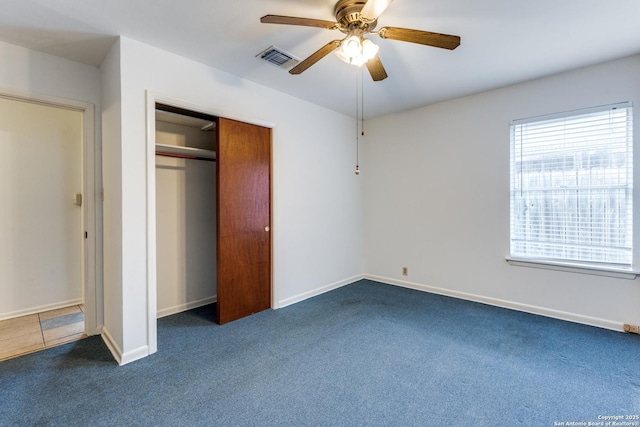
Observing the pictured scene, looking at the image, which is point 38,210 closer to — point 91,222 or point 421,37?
point 91,222

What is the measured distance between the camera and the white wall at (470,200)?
283cm

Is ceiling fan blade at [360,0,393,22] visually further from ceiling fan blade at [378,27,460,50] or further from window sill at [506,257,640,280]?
window sill at [506,257,640,280]

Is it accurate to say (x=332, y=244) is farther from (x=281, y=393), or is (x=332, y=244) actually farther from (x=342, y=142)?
(x=281, y=393)

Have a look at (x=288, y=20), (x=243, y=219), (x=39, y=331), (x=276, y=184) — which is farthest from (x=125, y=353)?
(x=288, y=20)

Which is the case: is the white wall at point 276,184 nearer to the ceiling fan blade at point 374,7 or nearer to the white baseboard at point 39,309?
the white baseboard at point 39,309

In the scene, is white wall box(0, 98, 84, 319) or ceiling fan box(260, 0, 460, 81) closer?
ceiling fan box(260, 0, 460, 81)

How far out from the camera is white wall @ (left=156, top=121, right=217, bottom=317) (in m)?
3.20

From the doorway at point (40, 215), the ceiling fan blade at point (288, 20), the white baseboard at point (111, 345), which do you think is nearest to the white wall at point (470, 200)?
the ceiling fan blade at point (288, 20)

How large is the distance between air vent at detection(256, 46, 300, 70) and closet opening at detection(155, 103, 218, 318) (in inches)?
31.5

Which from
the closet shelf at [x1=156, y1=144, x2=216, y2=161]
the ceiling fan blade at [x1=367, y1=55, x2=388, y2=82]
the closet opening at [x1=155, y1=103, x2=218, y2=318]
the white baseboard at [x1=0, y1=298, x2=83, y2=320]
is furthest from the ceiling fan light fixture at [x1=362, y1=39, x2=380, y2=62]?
the white baseboard at [x1=0, y1=298, x2=83, y2=320]

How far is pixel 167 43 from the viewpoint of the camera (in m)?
2.38

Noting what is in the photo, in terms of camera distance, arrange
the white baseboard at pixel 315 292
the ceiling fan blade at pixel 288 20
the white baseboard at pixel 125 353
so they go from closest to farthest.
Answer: the ceiling fan blade at pixel 288 20, the white baseboard at pixel 125 353, the white baseboard at pixel 315 292

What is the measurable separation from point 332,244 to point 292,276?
0.83m

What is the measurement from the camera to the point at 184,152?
3160 millimetres
